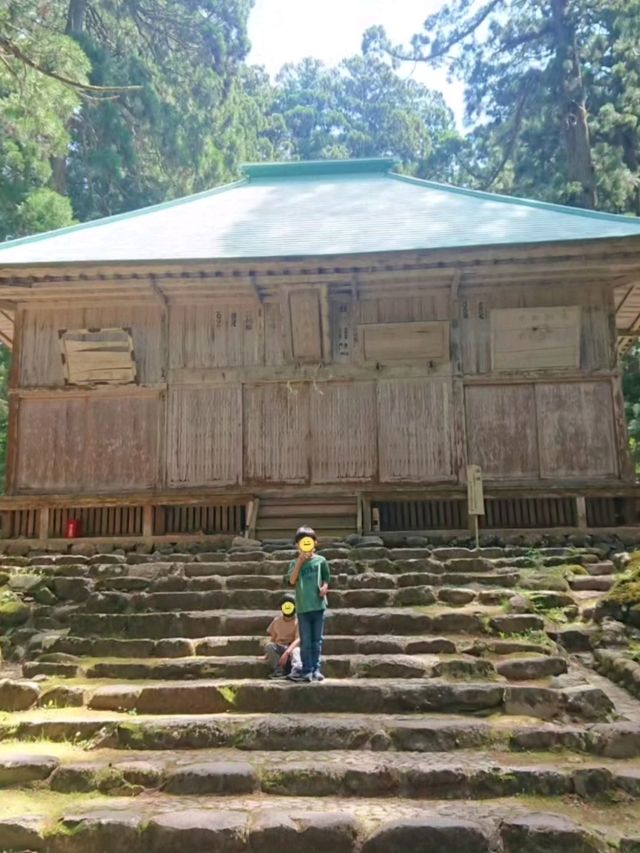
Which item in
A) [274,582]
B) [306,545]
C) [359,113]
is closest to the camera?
[306,545]

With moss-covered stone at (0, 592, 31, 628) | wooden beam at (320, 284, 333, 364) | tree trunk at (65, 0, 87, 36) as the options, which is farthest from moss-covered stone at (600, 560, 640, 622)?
tree trunk at (65, 0, 87, 36)

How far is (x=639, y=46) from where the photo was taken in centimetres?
2270

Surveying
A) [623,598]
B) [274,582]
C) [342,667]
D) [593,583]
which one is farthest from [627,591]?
[274,582]

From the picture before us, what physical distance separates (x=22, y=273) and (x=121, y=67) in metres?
16.1

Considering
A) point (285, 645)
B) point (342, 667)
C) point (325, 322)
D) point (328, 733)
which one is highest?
point (325, 322)

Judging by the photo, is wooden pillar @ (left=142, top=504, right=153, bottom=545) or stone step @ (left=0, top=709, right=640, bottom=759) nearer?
stone step @ (left=0, top=709, right=640, bottom=759)

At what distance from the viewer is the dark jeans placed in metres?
5.52

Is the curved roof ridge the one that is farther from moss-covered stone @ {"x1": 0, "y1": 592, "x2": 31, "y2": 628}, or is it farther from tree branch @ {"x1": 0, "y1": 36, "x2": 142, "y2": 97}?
moss-covered stone @ {"x1": 0, "y1": 592, "x2": 31, "y2": 628}

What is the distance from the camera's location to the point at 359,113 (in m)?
46.0

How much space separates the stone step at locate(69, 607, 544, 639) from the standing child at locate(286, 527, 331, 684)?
1.06 meters

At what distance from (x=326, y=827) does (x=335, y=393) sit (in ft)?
28.0

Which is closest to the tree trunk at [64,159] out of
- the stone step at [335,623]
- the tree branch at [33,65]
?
the tree branch at [33,65]

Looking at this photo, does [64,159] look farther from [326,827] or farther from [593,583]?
[326,827]

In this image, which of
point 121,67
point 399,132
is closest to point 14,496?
point 121,67
